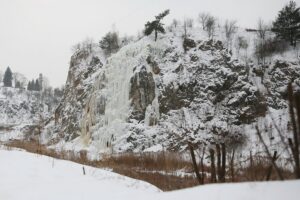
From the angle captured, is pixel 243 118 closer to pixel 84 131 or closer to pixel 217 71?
pixel 217 71

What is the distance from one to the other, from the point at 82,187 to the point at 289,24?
→ 1478 inches

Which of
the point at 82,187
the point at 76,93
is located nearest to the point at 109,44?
the point at 76,93

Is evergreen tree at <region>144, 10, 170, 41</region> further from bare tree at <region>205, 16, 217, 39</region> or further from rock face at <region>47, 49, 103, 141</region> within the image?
rock face at <region>47, 49, 103, 141</region>

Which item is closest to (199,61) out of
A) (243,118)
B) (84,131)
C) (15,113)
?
(243,118)

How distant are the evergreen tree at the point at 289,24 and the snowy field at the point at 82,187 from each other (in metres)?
33.9

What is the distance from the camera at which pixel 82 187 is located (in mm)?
10648

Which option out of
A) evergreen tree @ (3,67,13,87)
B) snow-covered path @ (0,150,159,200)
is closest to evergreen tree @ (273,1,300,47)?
snow-covered path @ (0,150,159,200)

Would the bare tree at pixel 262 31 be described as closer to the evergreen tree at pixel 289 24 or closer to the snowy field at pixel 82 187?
the evergreen tree at pixel 289 24

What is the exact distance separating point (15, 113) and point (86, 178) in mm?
87132

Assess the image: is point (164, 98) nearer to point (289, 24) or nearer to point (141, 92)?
point (141, 92)

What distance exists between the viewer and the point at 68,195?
964 centimetres

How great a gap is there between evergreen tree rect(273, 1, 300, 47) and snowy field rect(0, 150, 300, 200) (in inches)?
1333

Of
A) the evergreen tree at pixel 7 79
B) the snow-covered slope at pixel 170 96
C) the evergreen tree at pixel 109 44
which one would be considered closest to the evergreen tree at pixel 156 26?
the snow-covered slope at pixel 170 96

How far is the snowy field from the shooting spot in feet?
14.4
